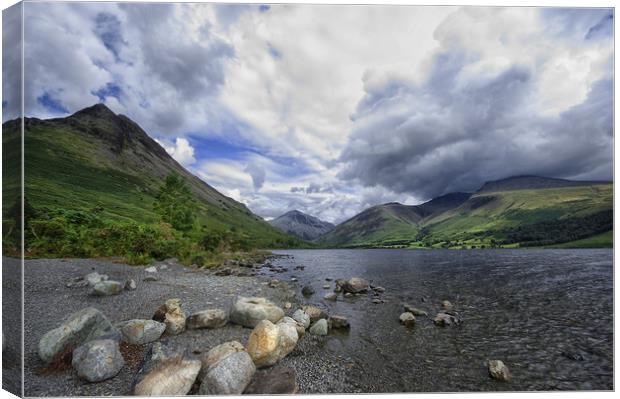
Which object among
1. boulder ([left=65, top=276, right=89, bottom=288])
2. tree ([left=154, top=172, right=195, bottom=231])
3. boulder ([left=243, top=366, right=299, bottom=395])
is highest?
tree ([left=154, top=172, right=195, bottom=231])

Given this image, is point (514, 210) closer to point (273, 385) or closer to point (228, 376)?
point (273, 385)

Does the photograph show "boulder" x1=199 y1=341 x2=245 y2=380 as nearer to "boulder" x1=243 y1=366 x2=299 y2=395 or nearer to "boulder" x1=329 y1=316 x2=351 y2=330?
"boulder" x1=243 y1=366 x2=299 y2=395

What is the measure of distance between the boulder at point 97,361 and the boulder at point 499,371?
31.1 feet

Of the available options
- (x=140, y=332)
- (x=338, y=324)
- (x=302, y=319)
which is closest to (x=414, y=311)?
(x=338, y=324)

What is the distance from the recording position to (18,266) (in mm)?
5684

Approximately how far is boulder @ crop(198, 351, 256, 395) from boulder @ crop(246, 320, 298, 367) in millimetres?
537

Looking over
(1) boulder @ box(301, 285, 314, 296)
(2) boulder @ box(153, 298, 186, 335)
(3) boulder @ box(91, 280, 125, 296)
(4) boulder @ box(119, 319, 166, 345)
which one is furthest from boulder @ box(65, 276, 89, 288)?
(1) boulder @ box(301, 285, 314, 296)

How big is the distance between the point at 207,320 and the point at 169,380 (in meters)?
2.87

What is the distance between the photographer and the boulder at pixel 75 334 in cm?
571

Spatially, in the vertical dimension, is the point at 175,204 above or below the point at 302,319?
above

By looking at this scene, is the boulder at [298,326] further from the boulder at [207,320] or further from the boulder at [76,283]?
the boulder at [76,283]

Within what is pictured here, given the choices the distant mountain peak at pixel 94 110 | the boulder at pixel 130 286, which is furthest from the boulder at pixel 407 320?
the distant mountain peak at pixel 94 110

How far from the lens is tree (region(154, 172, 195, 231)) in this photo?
99.8 feet

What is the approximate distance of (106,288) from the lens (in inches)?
408
